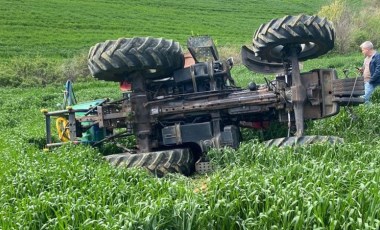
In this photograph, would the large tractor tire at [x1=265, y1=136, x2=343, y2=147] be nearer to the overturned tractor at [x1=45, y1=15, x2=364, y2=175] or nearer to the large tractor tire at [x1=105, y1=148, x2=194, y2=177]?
the overturned tractor at [x1=45, y1=15, x2=364, y2=175]

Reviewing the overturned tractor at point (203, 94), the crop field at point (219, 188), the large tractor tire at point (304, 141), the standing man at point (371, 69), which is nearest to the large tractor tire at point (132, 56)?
the overturned tractor at point (203, 94)

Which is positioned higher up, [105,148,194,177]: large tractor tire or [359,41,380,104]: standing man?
[359,41,380,104]: standing man

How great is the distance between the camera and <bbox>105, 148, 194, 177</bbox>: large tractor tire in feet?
24.3

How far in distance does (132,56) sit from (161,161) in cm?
159

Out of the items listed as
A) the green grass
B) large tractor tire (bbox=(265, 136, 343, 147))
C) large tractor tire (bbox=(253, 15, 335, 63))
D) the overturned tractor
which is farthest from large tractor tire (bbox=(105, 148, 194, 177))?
→ the green grass

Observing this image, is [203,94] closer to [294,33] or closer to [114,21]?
[294,33]

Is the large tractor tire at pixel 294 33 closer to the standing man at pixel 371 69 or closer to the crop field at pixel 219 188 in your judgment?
the crop field at pixel 219 188

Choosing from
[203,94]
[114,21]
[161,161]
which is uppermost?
[114,21]

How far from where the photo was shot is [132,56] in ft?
26.1

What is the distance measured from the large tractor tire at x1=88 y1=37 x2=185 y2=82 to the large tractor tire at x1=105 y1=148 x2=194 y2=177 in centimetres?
130

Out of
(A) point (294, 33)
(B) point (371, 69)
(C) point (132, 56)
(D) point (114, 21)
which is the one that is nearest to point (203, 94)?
(C) point (132, 56)

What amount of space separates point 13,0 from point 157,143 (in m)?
48.0

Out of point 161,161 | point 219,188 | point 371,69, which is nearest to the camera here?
point 219,188

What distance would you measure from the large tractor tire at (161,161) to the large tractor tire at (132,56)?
4.28 ft
